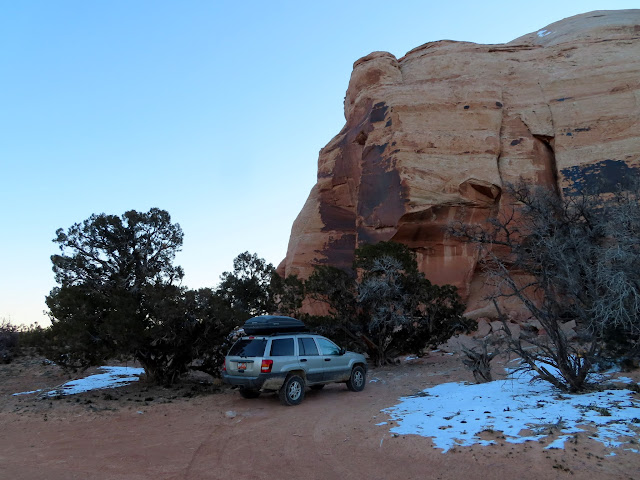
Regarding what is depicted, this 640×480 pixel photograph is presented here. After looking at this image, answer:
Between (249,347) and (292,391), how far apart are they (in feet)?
4.69

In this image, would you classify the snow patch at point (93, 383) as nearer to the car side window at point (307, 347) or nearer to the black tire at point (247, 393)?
the black tire at point (247, 393)

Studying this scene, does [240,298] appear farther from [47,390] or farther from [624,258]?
[624,258]

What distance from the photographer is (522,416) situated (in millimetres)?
6559

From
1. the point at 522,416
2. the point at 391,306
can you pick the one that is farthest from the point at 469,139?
the point at 522,416

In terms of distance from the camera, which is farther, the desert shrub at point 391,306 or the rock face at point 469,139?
the rock face at point 469,139

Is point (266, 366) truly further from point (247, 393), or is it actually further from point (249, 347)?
point (247, 393)

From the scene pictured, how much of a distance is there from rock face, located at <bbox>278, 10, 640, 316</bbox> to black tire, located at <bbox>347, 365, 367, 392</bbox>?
16598 mm

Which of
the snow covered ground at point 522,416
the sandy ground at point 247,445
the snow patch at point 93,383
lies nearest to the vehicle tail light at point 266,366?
the sandy ground at point 247,445

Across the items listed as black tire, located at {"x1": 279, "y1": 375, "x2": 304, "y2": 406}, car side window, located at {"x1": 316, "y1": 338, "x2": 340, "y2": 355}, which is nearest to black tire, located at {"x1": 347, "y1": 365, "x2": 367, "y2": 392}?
car side window, located at {"x1": 316, "y1": 338, "x2": 340, "y2": 355}

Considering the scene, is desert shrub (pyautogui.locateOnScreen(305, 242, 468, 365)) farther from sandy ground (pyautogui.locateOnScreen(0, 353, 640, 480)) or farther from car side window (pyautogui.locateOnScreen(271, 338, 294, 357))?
car side window (pyautogui.locateOnScreen(271, 338, 294, 357))

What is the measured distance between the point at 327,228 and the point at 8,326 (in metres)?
22.4

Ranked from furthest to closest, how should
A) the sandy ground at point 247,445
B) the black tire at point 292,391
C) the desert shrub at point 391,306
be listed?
the desert shrub at point 391,306, the black tire at point 292,391, the sandy ground at point 247,445

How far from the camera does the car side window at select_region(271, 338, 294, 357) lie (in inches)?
398

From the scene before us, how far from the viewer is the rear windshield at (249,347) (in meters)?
10.1
